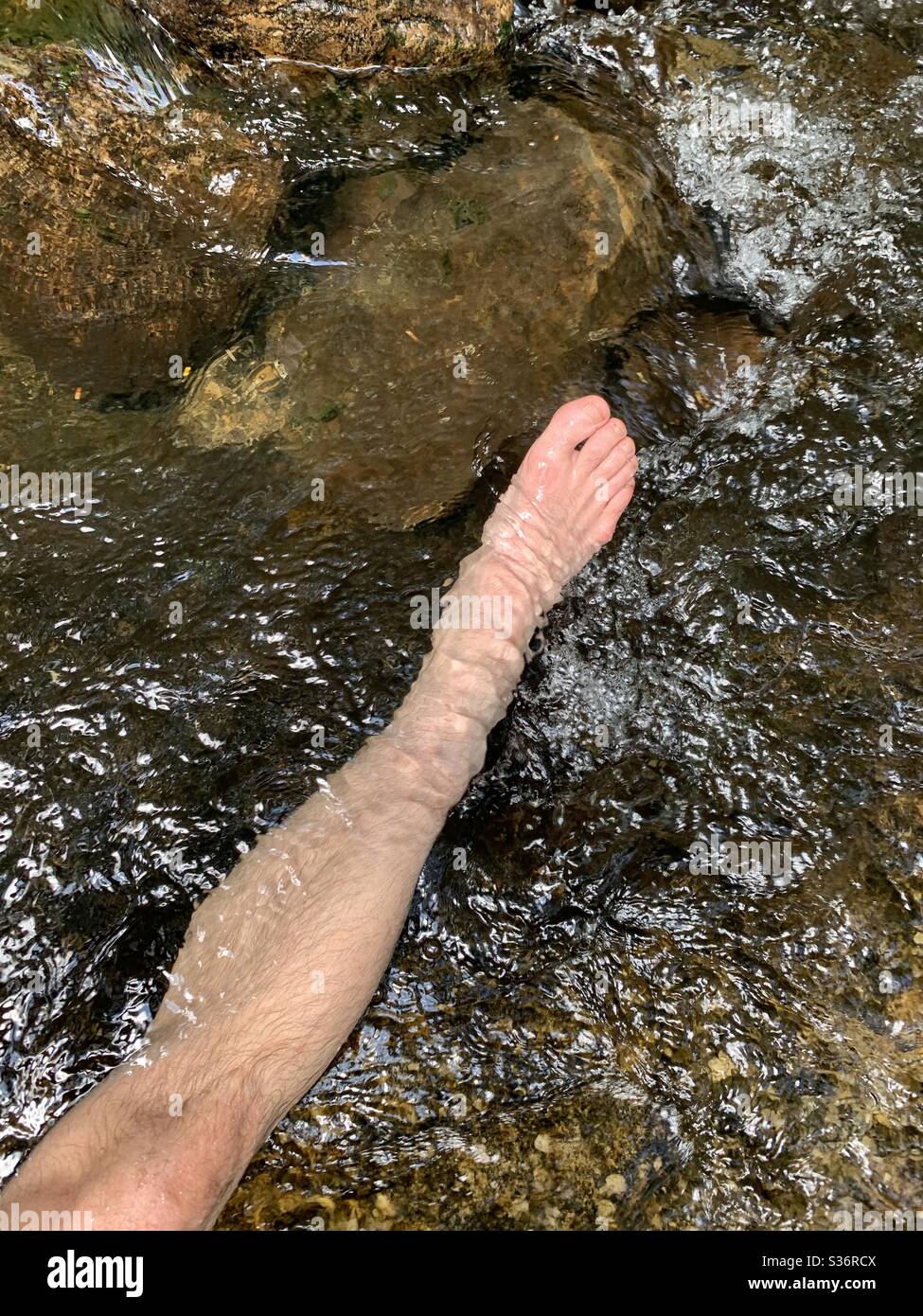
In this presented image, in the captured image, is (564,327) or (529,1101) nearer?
(529,1101)

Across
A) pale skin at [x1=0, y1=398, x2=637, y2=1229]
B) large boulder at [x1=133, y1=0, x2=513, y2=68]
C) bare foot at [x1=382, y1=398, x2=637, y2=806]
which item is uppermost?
large boulder at [x1=133, y1=0, x2=513, y2=68]

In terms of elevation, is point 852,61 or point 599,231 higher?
point 852,61

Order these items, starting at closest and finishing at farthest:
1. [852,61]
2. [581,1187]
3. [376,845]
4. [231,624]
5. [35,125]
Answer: [581,1187] < [376,845] < [231,624] < [35,125] < [852,61]

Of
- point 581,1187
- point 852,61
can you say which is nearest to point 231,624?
point 581,1187

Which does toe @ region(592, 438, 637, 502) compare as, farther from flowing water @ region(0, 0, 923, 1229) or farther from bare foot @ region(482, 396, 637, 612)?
flowing water @ region(0, 0, 923, 1229)

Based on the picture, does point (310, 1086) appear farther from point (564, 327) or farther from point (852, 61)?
point (852, 61)

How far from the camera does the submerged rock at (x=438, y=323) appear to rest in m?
3.08

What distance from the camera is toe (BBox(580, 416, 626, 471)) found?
311cm

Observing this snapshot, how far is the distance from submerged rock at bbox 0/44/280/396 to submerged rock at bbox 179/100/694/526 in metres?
0.29

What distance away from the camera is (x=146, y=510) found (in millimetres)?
3008

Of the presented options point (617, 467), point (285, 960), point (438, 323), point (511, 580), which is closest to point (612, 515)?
point (617, 467)

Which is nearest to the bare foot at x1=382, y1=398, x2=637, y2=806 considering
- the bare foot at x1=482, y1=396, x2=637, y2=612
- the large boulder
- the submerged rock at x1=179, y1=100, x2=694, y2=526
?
the bare foot at x1=482, y1=396, x2=637, y2=612
